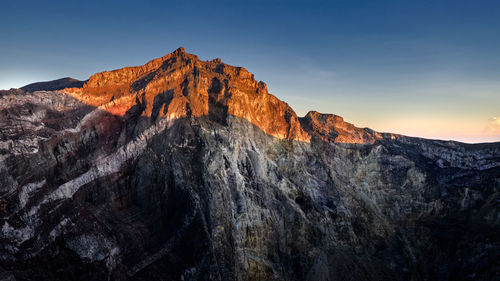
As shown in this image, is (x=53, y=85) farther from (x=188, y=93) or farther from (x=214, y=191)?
(x=214, y=191)

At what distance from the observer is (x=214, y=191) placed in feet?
122

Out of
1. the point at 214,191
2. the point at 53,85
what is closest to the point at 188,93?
the point at 214,191

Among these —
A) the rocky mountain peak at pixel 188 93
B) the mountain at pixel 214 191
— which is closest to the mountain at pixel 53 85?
the rocky mountain peak at pixel 188 93

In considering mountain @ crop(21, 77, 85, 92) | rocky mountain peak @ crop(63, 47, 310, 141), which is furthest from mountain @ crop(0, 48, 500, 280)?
mountain @ crop(21, 77, 85, 92)

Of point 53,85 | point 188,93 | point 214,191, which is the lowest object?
point 214,191

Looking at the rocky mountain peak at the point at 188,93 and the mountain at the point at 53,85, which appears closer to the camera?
the rocky mountain peak at the point at 188,93

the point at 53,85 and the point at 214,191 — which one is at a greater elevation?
the point at 53,85

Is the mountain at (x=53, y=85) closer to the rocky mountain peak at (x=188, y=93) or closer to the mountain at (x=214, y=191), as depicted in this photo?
the rocky mountain peak at (x=188, y=93)

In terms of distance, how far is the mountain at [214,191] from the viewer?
1133 inches

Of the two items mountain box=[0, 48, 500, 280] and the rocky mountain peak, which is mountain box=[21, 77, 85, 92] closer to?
the rocky mountain peak

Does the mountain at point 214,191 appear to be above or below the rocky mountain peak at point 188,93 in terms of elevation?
below

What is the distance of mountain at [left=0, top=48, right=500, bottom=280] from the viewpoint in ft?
94.4

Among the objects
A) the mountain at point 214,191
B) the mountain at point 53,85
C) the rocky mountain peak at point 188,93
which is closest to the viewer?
the mountain at point 214,191

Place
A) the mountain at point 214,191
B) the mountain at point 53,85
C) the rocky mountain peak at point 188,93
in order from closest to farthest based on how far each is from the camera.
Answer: the mountain at point 214,191 < the rocky mountain peak at point 188,93 < the mountain at point 53,85
